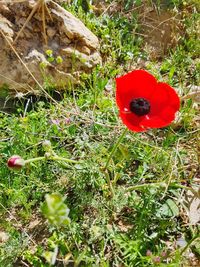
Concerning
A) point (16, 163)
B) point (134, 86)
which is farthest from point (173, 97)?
point (16, 163)

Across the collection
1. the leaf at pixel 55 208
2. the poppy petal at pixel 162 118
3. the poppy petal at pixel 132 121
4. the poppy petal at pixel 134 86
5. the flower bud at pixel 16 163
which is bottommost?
the leaf at pixel 55 208

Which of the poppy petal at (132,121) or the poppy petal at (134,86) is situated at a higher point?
the poppy petal at (134,86)

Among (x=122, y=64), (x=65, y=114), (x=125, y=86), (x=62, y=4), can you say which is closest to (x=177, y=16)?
(x=122, y=64)

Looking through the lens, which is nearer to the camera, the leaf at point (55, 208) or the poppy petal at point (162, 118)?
the leaf at point (55, 208)

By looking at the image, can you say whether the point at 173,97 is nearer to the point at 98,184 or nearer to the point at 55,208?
the point at 98,184

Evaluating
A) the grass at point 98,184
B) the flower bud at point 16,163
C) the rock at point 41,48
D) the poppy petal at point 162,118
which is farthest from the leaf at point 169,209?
the rock at point 41,48

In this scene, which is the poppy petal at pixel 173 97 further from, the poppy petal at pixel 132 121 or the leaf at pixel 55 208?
the leaf at pixel 55 208

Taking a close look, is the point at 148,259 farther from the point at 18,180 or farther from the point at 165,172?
the point at 18,180
